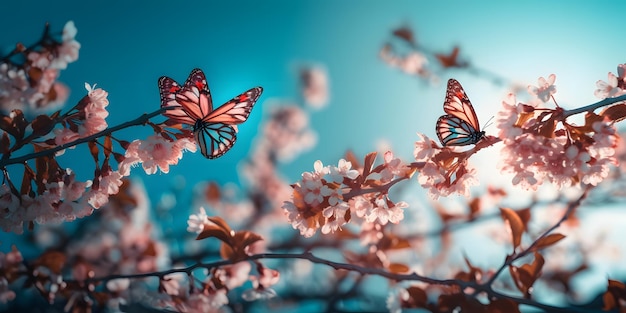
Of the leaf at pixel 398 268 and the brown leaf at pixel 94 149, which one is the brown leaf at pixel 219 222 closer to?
the brown leaf at pixel 94 149

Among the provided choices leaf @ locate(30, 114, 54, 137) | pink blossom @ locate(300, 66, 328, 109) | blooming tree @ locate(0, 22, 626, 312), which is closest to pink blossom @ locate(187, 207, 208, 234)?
blooming tree @ locate(0, 22, 626, 312)

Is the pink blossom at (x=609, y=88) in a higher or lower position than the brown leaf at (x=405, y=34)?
lower

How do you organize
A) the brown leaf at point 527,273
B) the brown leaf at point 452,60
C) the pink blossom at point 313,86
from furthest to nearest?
the pink blossom at point 313,86 → the brown leaf at point 452,60 → the brown leaf at point 527,273

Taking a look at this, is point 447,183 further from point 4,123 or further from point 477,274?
point 4,123

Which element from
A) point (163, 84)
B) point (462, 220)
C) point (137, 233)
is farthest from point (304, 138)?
point (163, 84)

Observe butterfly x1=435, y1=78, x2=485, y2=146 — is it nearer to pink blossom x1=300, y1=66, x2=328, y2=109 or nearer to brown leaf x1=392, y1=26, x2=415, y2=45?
brown leaf x1=392, y1=26, x2=415, y2=45

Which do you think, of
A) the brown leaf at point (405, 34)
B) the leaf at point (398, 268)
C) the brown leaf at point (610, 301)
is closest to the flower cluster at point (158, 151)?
the leaf at point (398, 268)
